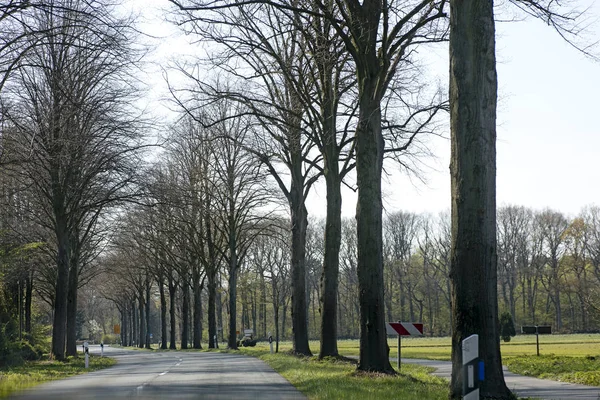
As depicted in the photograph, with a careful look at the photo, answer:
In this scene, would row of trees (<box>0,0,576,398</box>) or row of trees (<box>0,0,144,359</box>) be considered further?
row of trees (<box>0,0,144,359</box>)

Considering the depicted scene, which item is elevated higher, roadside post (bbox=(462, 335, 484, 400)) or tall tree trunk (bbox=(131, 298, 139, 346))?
roadside post (bbox=(462, 335, 484, 400))

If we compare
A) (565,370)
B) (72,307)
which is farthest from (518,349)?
(72,307)

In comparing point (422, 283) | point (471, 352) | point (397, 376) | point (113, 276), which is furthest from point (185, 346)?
point (471, 352)

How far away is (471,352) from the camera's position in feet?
28.5

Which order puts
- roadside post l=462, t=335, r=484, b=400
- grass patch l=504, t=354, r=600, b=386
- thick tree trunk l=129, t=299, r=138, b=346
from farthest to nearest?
1. thick tree trunk l=129, t=299, r=138, b=346
2. grass patch l=504, t=354, r=600, b=386
3. roadside post l=462, t=335, r=484, b=400

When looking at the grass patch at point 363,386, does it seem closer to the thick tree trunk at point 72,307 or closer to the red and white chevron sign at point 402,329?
the red and white chevron sign at point 402,329

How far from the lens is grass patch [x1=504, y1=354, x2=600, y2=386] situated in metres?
A: 18.2

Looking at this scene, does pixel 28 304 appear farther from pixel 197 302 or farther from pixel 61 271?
pixel 197 302

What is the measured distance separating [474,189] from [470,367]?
9.58 ft

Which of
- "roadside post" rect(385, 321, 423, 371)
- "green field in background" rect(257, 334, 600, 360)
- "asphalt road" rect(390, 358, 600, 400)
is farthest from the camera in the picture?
"green field in background" rect(257, 334, 600, 360)

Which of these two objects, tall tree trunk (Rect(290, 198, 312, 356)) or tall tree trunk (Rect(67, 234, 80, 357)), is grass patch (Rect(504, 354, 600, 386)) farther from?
tall tree trunk (Rect(67, 234, 80, 357))

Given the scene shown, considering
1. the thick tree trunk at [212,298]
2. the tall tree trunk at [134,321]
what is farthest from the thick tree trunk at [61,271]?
the tall tree trunk at [134,321]

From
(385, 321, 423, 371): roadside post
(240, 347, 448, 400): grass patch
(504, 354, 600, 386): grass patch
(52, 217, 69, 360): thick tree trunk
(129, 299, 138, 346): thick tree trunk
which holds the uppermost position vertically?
(52, 217, 69, 360): thick tree trunk

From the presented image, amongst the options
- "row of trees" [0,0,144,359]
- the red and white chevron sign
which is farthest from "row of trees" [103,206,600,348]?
the red and white chevron sign
